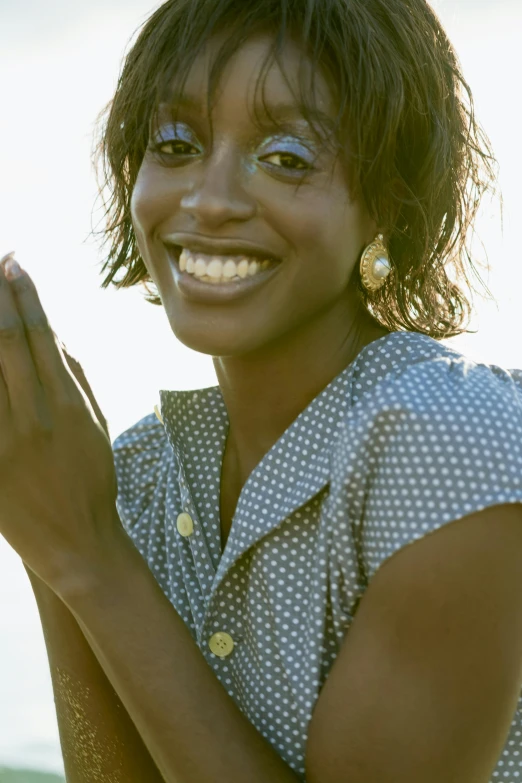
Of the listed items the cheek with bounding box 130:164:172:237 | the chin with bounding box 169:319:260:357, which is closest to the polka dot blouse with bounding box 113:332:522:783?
the chin with bounding box 169:319:260:357

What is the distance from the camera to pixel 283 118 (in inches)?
90.4

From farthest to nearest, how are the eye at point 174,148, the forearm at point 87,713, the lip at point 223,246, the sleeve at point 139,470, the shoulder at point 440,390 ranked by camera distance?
the sleeve at point 139,470
the forearm at point 87,713
the eye at point 174,148
the lip at point 223,246
the shoulder at point 440,390

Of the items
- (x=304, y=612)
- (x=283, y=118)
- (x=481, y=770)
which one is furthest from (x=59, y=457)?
(x=481, y=770)

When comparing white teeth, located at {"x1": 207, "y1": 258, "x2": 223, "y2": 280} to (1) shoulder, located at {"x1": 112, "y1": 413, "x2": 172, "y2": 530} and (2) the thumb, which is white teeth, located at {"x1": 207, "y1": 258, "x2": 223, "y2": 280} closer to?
(2) the thumb

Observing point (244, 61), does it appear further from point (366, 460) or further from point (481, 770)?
point (481, 770)

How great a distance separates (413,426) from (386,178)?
0.65 m

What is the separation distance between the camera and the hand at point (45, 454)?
2.21 meters

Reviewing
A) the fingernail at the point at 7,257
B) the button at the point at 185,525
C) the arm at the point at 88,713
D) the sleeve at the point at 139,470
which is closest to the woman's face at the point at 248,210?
the fingernail at the point at 7,257

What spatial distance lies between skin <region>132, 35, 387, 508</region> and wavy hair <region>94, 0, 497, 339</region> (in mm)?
39

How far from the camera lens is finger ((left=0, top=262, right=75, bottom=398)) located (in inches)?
86.9

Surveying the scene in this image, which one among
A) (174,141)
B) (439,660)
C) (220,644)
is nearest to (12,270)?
(174,141)

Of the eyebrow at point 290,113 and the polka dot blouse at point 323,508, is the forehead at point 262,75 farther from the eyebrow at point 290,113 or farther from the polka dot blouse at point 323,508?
the polka dot blouse at point 323,508

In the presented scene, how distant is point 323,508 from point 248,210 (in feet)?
2.06

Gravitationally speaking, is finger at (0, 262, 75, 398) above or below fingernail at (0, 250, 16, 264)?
below
